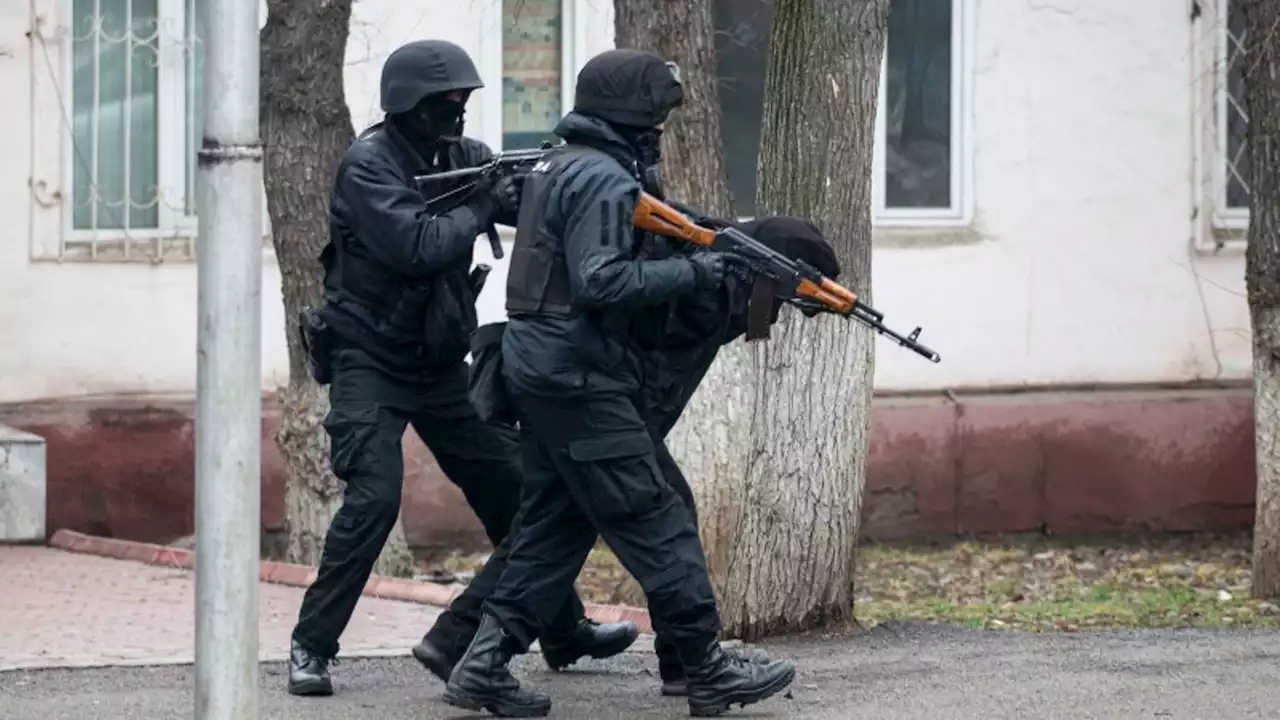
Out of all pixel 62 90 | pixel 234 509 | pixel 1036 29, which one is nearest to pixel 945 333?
pixel 1036 29

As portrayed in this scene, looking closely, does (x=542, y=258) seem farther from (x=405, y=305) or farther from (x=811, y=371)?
(x=811, y=371)

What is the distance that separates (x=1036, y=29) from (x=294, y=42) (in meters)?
4.34

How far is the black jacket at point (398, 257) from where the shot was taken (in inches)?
237

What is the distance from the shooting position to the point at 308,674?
6262 mm

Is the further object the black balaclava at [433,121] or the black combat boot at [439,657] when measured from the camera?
the black combat boot at [439,657]

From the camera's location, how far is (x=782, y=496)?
742 centimetres

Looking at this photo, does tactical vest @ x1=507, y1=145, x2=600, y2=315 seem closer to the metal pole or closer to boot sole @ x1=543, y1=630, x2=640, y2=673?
boot sole @ x1=543, y1=630, x2=640, y2=673

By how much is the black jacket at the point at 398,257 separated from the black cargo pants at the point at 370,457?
0.25 feet

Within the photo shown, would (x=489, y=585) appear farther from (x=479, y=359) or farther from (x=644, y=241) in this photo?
(x=644, y=241)

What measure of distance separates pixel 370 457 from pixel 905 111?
598cm

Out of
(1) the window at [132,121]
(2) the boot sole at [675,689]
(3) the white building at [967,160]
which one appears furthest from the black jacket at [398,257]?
(1) the window at [132,121]

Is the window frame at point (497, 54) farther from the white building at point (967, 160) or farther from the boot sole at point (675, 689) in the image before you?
the boot sole at point (675, 689)

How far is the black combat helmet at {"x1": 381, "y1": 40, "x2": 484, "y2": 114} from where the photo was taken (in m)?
6.13

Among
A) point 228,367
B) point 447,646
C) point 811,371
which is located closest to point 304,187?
point 811,371
